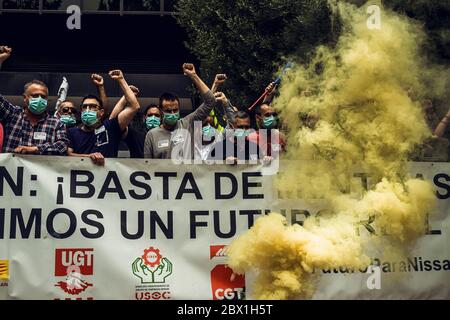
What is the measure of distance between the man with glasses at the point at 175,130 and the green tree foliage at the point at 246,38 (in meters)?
3.72

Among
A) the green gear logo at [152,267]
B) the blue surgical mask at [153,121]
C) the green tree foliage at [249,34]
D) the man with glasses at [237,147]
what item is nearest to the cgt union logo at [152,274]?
the green gear logo at [152,267]

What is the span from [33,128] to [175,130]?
1.29 meters

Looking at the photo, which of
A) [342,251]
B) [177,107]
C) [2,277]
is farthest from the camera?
[177,107]

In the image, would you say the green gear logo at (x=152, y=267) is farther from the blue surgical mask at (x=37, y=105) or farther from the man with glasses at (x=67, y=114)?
the man with glasses at (x=67, y=114)

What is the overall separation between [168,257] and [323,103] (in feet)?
5.91

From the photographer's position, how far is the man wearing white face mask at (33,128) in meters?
6.46

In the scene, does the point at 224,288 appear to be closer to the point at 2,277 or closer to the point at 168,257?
the point at 168,257

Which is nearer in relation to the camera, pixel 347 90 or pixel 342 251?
pixel 342 251

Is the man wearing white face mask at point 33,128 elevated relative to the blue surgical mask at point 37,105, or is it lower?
lower

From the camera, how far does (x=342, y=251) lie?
18.2ft

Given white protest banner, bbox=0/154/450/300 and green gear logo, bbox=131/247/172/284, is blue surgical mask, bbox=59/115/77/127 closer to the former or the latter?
white protest banner, bbox=0/154/450/300

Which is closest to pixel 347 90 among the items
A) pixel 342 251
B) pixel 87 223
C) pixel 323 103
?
pixel 323 103

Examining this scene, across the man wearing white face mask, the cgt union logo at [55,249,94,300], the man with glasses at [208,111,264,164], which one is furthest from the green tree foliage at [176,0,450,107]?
the cgt union logo at [55,249,94,300]

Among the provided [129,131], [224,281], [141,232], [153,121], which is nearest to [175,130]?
[153,121]
